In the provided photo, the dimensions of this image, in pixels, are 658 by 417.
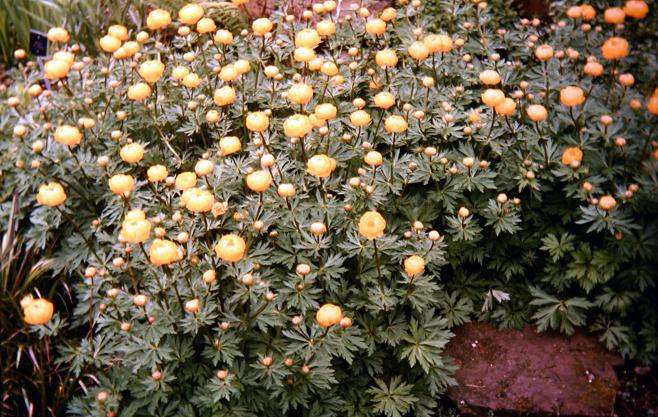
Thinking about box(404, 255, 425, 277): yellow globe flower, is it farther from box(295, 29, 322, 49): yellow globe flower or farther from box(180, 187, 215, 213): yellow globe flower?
box(295, 29, 322, 49): yellow globe flower

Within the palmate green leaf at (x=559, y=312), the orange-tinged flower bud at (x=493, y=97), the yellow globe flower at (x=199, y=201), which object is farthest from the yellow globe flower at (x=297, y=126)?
the palmate green leaf at (x=559, y=312)

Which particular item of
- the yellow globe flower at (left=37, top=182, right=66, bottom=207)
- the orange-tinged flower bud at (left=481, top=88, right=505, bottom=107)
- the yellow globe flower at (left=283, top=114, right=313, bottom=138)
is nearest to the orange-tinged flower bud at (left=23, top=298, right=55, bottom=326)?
the yellow globe flower at (left=37, top=182, right=66, bottom=207)

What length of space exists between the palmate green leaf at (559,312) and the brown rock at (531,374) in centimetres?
9

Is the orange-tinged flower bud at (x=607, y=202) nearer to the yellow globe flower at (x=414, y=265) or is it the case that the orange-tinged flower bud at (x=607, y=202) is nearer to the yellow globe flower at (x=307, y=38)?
the yellow globe flower at (x=414, y=265)

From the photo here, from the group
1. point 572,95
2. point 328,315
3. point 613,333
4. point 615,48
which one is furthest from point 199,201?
point 613,333

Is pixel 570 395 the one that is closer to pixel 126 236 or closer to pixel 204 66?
pixel 126 236

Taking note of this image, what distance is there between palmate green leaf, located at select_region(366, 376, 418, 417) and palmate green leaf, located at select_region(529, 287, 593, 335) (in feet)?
2.45

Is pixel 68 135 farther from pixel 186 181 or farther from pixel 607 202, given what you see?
pixel 607 202

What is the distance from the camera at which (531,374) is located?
2.71 metres

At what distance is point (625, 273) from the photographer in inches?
101

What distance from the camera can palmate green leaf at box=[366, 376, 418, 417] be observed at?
8.30 feet

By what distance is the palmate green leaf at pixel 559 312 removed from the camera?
107 inches

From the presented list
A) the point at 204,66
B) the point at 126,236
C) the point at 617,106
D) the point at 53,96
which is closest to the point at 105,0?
the point at 53,96

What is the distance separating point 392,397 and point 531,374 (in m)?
0.71
